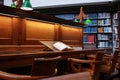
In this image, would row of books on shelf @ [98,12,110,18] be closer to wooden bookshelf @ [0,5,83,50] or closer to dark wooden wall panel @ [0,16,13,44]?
wooden bookshelf @ [0,5,83,50]

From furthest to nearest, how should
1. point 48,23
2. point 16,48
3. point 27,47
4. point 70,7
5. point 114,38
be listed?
point 70,7, point 114,38, point 48,23, point 27,47, point 16,48

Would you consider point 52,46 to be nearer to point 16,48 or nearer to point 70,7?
point 16,48

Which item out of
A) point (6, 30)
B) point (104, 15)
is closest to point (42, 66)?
point (6, 30)

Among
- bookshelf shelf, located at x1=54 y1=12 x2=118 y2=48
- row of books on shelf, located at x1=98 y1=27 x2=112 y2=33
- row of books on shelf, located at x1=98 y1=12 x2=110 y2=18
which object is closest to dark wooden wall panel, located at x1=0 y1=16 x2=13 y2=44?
bookshelf shelf, located at x1=54 y1=12 x2=118 y2=48

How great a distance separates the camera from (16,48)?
251cm

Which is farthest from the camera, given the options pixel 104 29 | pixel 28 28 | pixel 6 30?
pixel 104 29

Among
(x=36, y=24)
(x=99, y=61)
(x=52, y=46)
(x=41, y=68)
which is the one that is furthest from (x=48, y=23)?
(x=41, y=68)

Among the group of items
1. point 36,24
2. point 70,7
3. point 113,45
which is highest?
point 70,7

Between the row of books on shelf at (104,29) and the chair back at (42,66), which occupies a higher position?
the row of books on shelf at (104,29)

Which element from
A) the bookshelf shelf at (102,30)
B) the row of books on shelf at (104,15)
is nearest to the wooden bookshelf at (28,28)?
the bookshelf shelf at (102,30)

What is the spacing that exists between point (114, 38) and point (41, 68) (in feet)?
25.4

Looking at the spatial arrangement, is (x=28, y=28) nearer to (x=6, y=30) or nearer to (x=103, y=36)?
(x=6, y=30)

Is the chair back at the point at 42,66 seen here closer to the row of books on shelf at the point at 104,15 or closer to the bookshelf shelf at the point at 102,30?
the bookshelf shelf at the point at 102,30

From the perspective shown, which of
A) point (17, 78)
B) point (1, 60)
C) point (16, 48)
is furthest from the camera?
point (16, 48)
